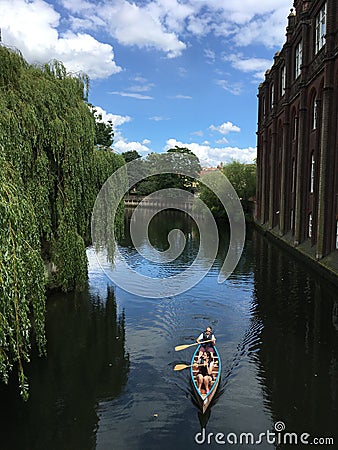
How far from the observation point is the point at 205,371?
387 inches

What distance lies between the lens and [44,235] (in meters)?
13.3

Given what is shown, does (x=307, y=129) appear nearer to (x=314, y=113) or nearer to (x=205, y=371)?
(x=314, y=113)

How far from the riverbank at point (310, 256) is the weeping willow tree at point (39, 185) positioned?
469 inches

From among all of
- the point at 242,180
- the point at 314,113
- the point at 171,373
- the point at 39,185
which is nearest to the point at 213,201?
the point at 242,180

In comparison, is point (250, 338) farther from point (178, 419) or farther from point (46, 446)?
point (46, 446)

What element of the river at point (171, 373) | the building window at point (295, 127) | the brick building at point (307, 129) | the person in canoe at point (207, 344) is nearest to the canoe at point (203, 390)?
the river at point (171, 373)

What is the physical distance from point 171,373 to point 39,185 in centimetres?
640

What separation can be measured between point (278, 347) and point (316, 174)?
15.0 meters

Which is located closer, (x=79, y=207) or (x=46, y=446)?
(x=46, y=446)

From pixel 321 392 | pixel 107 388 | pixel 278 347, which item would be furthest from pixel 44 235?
pixel 321 392

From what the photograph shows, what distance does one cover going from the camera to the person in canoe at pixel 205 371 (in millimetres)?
9336

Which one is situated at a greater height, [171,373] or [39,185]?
[39,185]

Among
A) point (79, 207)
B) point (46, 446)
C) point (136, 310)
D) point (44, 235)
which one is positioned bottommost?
point (46, 446)

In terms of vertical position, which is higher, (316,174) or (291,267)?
(316,174)
